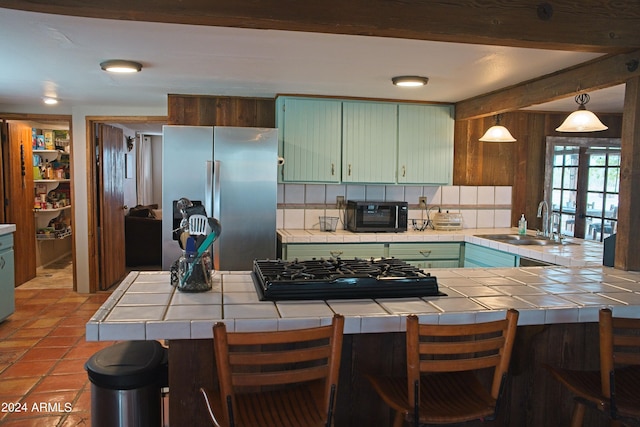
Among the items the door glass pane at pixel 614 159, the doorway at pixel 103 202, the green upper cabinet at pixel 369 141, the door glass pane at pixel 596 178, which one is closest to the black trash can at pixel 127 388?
the green upper cabinet at pixel 369 141

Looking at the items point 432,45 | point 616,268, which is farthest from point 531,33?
point 616,268

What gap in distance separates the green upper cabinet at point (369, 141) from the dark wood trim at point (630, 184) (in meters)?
2.05

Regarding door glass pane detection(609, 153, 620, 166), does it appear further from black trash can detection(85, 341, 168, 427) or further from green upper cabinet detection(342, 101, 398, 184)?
black trash can detection(85, 341, 168, 427)

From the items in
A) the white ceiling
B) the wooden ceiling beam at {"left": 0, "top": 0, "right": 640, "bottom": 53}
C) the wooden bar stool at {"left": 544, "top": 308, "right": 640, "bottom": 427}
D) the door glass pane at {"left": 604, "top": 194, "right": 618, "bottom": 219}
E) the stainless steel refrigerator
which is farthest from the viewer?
the door glass pane at {"left": 604, "top": 194, "right": 618, "bottom": 219}

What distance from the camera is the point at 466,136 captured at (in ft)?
15.8

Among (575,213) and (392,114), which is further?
(575,213)

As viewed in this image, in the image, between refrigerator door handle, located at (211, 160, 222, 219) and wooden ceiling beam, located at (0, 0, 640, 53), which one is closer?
wooden ceiling beam, located at (0, 0, 640, 53)

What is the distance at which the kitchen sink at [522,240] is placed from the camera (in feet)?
13.1

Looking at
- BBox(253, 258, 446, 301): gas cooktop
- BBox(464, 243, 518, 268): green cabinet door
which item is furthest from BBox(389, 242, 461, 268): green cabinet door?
BBox(253, 258, 446, 301): gas cooktop

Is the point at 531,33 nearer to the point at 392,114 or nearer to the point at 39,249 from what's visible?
the point at 392,114

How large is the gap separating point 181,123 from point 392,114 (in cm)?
180

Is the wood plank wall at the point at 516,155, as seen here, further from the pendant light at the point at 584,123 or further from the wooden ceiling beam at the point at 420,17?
the wooden ceiling beam at the point at 420,17

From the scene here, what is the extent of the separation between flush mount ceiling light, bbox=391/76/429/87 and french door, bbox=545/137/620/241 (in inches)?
82.8

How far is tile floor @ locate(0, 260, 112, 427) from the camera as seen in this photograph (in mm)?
2850
